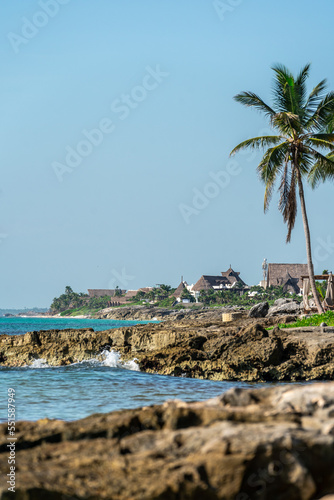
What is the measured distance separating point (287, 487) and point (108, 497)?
43.2 inches

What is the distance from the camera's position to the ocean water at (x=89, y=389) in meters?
9.23

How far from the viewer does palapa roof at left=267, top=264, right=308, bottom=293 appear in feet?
364

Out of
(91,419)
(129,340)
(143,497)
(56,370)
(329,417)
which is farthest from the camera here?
(129,340)

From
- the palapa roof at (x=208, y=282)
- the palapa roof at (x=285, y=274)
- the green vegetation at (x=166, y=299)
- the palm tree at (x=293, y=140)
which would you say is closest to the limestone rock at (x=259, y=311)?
the palm tree at (x=293, y=140)

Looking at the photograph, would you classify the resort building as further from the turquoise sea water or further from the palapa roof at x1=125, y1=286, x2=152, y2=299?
the turquoise sea water

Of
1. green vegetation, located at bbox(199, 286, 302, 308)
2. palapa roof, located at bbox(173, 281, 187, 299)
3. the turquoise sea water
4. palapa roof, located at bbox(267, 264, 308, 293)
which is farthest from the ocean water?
palapa roof, located at bbox(173, 281, 187, 299)

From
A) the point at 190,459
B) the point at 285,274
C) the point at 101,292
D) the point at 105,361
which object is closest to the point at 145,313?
the point at 285,274

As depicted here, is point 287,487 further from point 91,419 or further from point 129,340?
point 129,340

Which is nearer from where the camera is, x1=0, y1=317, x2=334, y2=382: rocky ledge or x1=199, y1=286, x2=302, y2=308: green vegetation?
x1=0, y1=317, x2=334, y2=382: rocky ledge

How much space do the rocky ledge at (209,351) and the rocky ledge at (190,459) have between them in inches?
354

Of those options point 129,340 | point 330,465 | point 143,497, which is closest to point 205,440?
point 143,497

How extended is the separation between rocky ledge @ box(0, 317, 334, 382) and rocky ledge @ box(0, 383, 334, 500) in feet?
29.5

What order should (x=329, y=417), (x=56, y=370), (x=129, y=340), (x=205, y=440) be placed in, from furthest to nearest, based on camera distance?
1. (x=129, y=340)
2. (x=56, y=370)
3. (x=329, y=417)
4. (x=205, y=440)

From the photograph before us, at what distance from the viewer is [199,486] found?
11.1 feet
